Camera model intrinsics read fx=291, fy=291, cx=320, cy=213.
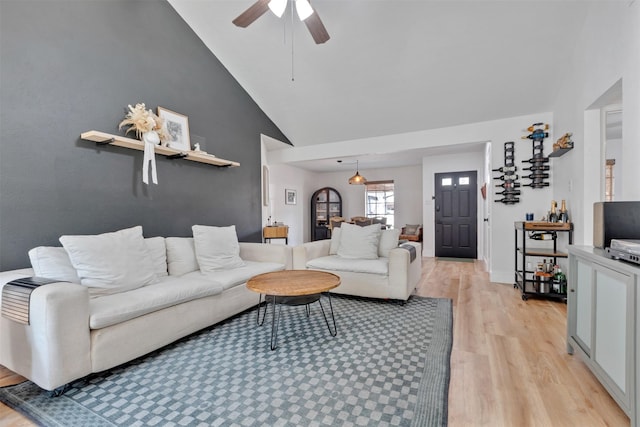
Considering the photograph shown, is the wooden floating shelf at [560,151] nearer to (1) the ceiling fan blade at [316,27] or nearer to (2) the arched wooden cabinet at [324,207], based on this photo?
(1) the ceiling fan blade at [316,27]

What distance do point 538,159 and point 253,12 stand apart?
3.80 metres

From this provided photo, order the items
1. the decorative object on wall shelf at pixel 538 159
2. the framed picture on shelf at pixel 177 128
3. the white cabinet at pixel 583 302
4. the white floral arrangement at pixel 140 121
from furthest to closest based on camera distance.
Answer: the decorative object on wall shelf at pixel 538 159
the framed picture on shelf at pixel 177 128
the white floral arrangement at pixel 140 121
the white cabinet at pixel 583 302

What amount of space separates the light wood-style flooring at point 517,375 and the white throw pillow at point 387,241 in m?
0.94

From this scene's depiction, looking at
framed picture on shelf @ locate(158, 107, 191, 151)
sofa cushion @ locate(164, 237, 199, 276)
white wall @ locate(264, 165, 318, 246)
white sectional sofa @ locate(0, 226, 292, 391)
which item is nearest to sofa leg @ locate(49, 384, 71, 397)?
white sectional sofa @ locate(0, 226, 292, 391)

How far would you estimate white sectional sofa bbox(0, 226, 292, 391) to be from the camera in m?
1.60

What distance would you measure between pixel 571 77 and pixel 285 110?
3.66 meters

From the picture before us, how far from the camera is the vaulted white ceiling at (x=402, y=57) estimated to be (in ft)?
9.72

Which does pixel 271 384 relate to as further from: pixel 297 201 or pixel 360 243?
pixel 297 201

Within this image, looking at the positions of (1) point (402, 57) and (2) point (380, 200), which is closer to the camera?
(1) point (402, 57)

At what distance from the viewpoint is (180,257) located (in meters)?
2.95

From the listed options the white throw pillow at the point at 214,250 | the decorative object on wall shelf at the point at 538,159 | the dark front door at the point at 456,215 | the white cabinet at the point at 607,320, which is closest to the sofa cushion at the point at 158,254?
the white throw pillow at the point at 214,250

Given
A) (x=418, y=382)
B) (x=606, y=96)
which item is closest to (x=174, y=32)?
(x=418, y=382)

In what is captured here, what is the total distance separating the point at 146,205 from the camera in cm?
312

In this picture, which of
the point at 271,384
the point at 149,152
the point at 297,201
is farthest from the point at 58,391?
the point at 297,201
